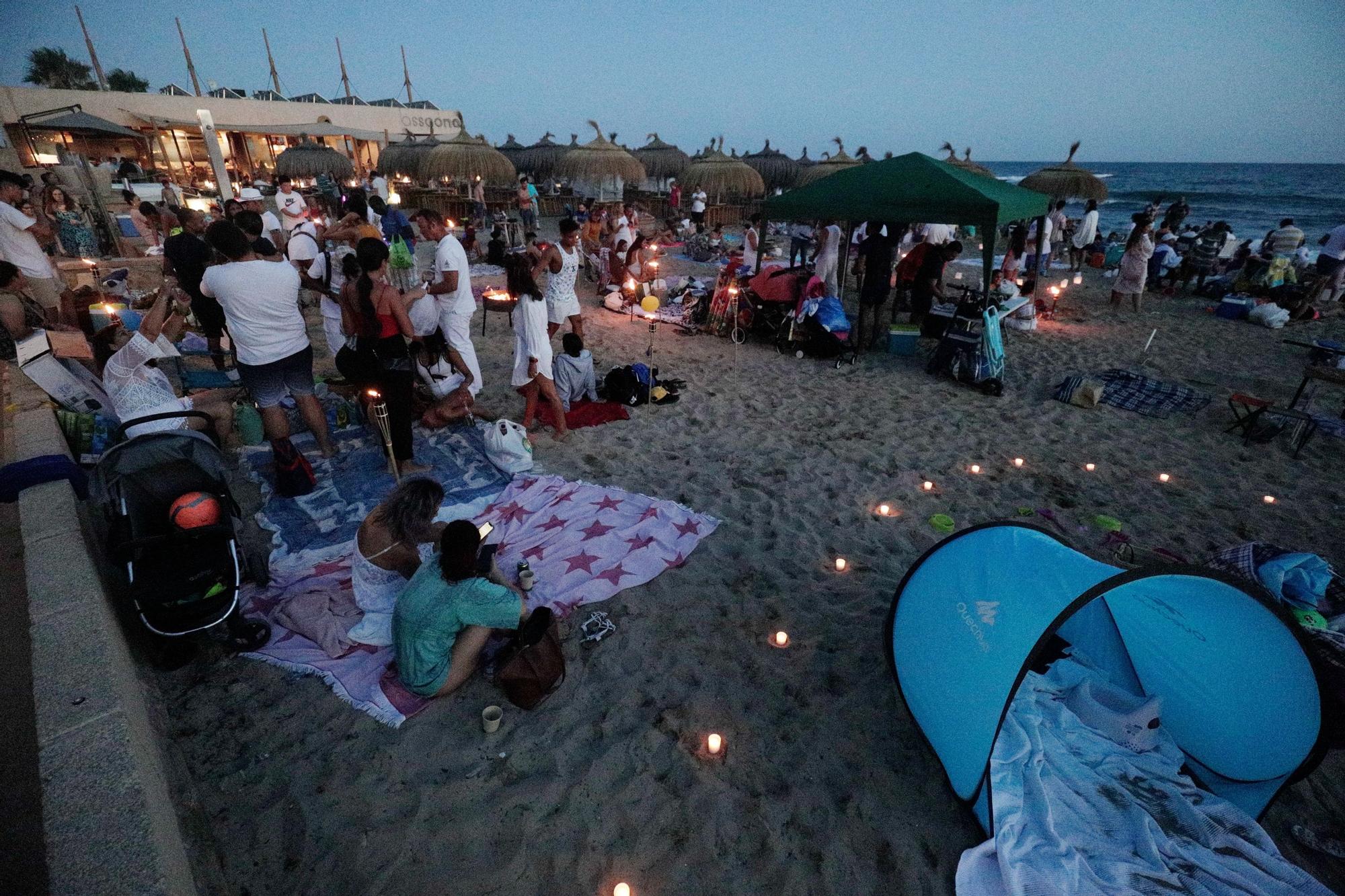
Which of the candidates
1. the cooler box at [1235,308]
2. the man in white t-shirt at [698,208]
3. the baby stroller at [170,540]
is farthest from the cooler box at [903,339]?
the man in white t-shirt at [698,208]

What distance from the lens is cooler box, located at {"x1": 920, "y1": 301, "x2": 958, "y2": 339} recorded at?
9492 mm

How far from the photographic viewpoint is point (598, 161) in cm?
1872

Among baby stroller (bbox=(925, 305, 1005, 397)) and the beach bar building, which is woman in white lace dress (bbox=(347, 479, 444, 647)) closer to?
baby stroller (bbox=(925, 305, 1005, 397))

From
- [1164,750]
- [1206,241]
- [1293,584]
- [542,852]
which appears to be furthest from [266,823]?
[1206,241]

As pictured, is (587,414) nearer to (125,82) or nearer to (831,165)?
(831,165)

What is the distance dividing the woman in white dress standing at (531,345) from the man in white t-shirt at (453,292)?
1.82ft

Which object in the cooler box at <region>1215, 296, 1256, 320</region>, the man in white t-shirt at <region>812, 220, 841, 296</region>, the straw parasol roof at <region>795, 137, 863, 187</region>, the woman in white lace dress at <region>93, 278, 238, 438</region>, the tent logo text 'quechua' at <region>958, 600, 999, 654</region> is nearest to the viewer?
the tent logo text 'quechua' at <region>958, 600, 999, 654</region>

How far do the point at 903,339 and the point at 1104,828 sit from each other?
26.3 feet

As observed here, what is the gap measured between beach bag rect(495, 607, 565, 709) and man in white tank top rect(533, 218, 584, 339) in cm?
395

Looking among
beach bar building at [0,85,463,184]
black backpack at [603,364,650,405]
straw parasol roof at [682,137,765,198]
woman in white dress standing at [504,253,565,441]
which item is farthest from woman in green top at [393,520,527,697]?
beach bar building at [0,85,463,184]

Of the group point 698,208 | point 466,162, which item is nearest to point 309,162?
point 466,162

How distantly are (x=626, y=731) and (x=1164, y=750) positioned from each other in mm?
2746

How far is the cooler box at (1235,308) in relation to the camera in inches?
453

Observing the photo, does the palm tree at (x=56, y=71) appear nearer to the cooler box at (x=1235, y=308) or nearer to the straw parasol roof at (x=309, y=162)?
the straw parasol roof at (x=309, y=162)
